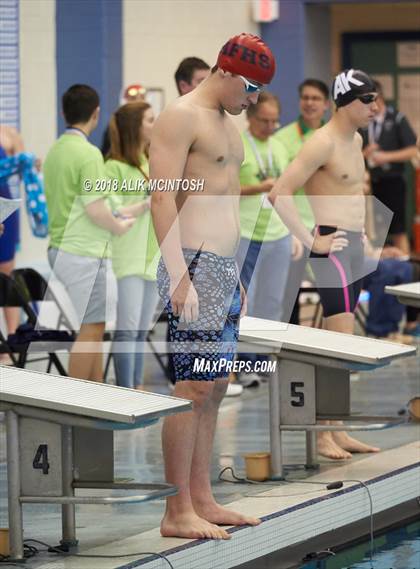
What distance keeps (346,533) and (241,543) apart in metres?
0.90

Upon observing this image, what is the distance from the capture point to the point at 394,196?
14758 millimetres

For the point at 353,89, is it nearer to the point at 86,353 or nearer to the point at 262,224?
the point at 86,353

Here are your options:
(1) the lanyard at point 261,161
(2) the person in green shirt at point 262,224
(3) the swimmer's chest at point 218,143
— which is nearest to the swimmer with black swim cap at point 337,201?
(3) the swimmer's chest at point 218,143

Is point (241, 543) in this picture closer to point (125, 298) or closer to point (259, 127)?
point (125, 298)

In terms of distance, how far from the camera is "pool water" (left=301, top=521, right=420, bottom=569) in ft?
19.1

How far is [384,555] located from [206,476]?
0.87m

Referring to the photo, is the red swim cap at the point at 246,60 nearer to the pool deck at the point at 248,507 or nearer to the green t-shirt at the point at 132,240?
the pool deck at the point at 248,507

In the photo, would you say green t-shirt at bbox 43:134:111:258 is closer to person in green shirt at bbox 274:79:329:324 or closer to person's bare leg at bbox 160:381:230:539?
person in green shirt at bbox 274:79:329:324

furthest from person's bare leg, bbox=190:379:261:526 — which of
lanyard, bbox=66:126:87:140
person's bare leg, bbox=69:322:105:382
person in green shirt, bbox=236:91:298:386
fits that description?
person in green shirt, bbox=236:91:298:386

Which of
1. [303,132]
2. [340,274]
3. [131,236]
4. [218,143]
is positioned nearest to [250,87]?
[218,143]

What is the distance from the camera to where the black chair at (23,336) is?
8.39 meters

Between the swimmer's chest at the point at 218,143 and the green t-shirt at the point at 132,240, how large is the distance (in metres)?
3.13

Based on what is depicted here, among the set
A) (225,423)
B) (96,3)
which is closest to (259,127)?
(225,423)

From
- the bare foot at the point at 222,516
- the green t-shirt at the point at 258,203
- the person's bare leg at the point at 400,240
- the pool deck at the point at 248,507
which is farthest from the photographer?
the person's bare leg at the point at 400,240
